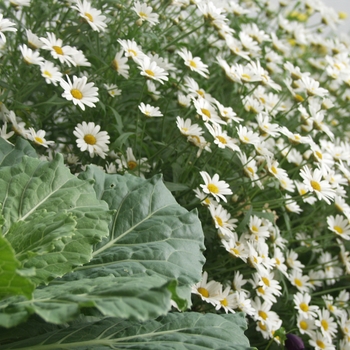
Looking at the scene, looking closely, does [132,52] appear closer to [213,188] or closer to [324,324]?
[213,188]

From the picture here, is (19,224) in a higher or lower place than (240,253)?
higher

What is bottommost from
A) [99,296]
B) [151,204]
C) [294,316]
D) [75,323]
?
[294,316]

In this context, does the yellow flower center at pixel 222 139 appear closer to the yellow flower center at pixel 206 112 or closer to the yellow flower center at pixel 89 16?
the yellow flower center at pixel 206 112

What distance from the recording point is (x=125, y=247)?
103cm

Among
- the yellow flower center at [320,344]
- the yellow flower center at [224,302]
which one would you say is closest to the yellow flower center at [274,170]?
the yellow flower center at [224,302]

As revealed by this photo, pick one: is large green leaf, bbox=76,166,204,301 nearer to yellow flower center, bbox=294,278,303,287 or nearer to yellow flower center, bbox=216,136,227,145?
yellow flower center, bbox=216,136,227,145

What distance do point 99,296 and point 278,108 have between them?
42.7 inches

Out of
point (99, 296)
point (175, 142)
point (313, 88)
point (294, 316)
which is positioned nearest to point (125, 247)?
point (99, 296)

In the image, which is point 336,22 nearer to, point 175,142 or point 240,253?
point 175,142

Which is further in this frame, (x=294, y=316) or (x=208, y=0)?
(x=208, y=0)

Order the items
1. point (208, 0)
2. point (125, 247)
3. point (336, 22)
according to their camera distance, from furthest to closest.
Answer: point (336, 22)
point (208, 0)
point (125, 247)

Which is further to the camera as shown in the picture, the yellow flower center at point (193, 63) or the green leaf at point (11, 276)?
the yellow flower center at point (193, 63)

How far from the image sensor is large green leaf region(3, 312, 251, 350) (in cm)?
89

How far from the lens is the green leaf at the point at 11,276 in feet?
2.40
